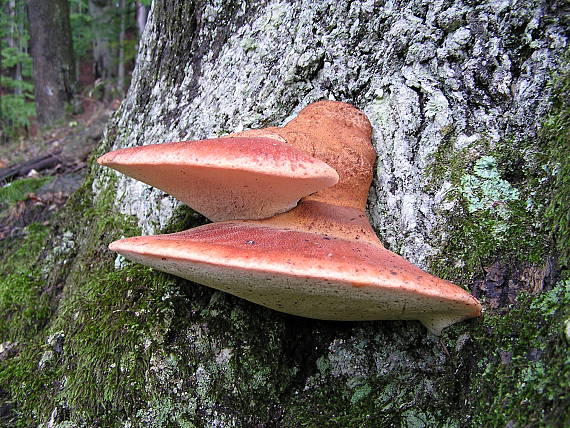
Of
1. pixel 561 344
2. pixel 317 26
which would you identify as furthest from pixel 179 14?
pixel 561 344

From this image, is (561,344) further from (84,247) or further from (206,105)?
(84,247)

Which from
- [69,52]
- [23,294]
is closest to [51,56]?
[69,52]

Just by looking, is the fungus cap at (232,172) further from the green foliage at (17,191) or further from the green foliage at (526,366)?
the green foliage at (17,191)

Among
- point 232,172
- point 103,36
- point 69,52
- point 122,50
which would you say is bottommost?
point 122,50

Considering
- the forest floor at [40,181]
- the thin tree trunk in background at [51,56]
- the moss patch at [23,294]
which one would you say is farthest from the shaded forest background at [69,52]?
the moss patch at [23,294]

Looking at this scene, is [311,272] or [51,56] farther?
[51,56]

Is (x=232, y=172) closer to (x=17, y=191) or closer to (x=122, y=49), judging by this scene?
(x=17, y=191)
